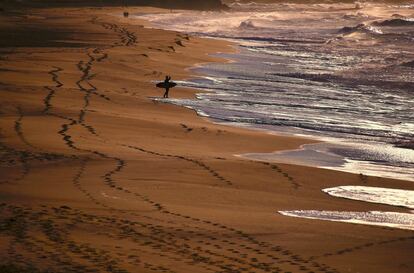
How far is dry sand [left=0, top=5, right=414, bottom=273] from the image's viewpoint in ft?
30.1

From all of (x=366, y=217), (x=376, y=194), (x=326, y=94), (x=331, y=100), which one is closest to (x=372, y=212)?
(x=366, y=217)

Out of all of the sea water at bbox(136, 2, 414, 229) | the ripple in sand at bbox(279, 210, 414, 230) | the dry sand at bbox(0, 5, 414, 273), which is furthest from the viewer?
the sea water at bbox(136, 2, 414, 229)

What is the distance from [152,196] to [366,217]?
271 cm

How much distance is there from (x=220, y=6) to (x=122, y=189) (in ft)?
284

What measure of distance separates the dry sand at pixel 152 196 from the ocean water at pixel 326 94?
1101 millimetres

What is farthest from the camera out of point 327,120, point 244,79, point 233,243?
point 244,79

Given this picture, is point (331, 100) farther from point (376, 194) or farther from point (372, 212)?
point (372, 212)

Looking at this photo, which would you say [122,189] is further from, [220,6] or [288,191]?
[220,6]

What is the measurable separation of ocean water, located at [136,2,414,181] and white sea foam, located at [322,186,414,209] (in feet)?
4.49

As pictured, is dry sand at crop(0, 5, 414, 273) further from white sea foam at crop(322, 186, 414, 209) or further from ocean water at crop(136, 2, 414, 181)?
ocean water at crop(136, 2, 414, 181)

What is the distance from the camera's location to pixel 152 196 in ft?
39.2

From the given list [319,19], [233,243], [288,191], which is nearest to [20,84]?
[288,191]

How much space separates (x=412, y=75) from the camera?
115 ft

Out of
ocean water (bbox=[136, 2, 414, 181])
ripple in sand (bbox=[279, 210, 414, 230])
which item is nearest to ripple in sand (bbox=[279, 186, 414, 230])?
ripple in sand (bbox=[279, 210, 414, 230])
